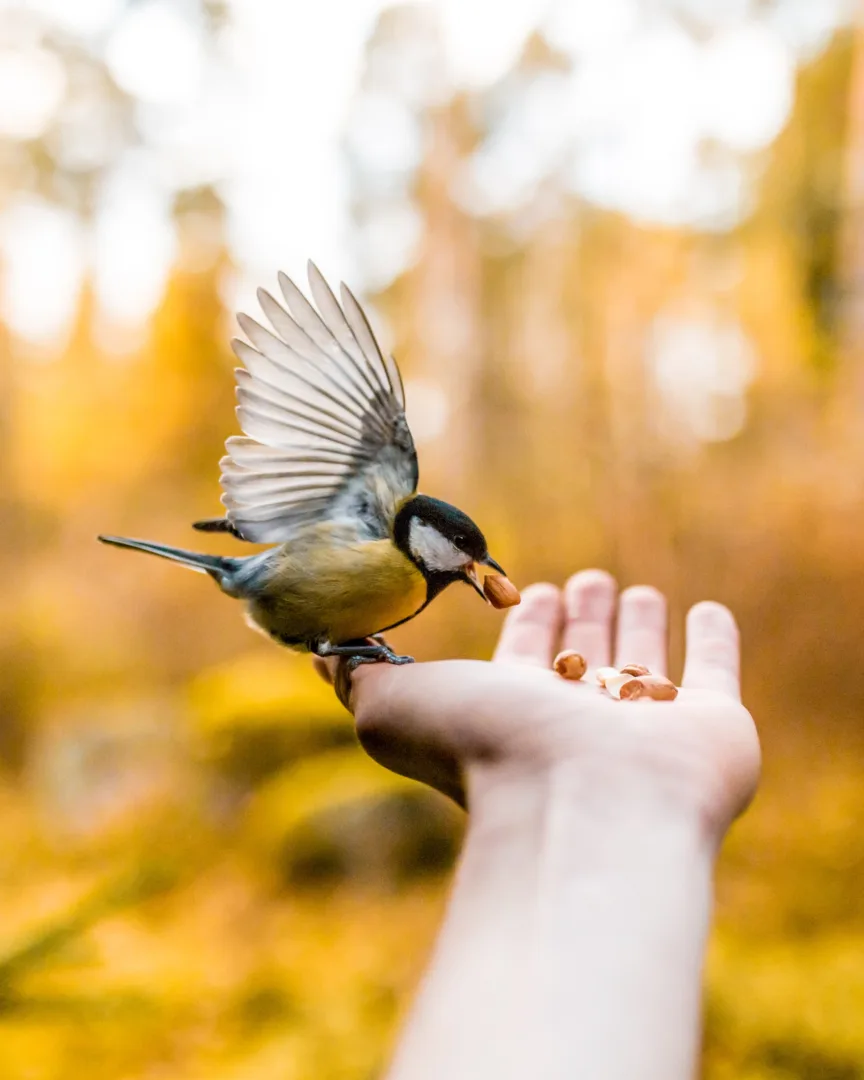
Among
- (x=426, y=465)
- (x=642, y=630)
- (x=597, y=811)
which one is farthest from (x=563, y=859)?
(x=426, y=465)

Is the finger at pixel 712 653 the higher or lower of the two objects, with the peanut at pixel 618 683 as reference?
lower

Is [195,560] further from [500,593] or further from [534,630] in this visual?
[534,630]

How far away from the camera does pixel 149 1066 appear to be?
6.59 feet

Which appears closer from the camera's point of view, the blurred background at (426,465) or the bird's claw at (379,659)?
the bird's claw at (379,659)

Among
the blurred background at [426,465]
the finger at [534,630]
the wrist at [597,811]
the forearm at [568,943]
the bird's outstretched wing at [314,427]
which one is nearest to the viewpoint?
the forearm at [568,943]

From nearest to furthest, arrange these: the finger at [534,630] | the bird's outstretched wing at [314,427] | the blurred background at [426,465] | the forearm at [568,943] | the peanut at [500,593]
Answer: the forearm at [568,943], the bird's outstretched wing at [314,427], the peanut at [500,593], the finger at [534,630], the blurred background at [426,465]

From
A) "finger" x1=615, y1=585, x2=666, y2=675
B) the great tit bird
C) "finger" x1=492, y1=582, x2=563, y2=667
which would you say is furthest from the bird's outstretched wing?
"finger" x1=615, y1=585, x2=666, y2=675

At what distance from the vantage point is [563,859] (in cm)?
63

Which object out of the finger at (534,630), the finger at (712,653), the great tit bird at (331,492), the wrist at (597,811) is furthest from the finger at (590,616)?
the wrist at (597,811)

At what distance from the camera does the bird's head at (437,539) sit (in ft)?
2.93

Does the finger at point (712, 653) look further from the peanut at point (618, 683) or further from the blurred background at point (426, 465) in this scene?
the blurred background at point (426, 465)

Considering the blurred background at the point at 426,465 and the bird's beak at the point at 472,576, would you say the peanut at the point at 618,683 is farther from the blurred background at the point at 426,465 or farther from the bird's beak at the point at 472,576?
the blurred background at the point at 426,465

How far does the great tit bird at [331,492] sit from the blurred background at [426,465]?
1245 mm

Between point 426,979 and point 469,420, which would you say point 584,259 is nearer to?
point 469,420
